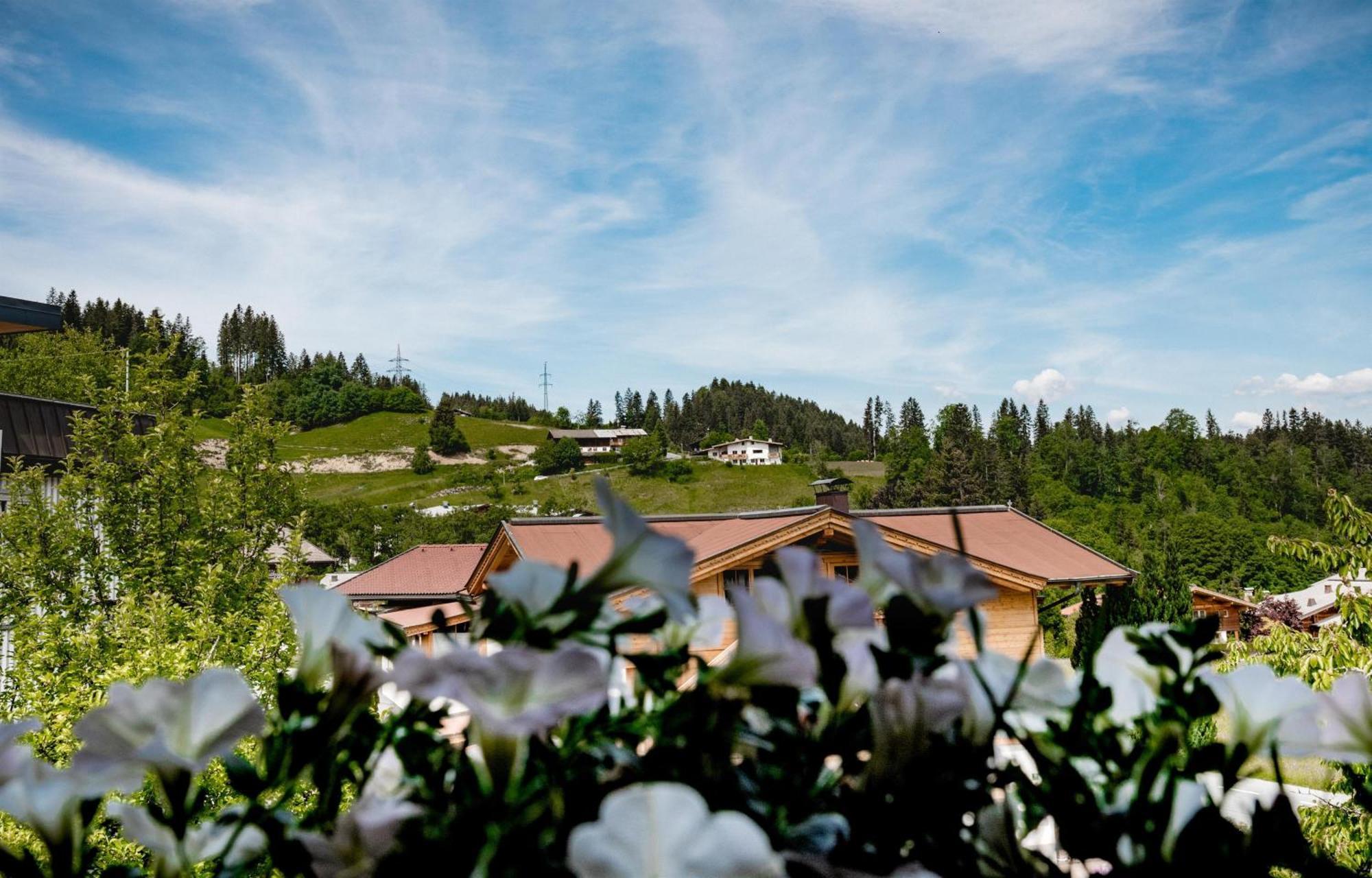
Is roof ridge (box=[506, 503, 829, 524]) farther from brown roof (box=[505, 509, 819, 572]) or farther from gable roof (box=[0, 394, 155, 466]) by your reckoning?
gable roof (box=[0, 394, 155, 466])

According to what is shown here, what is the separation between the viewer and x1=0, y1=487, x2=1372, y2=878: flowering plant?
1.64ft

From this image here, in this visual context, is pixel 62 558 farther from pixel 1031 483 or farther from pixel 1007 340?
pixel 1007 340

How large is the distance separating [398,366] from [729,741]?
136m

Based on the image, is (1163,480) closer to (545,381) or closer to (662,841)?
(662,841)

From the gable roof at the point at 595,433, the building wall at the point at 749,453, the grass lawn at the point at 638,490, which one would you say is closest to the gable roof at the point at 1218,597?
the grass lawn at the point at 638,490

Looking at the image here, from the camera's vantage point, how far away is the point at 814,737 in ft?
1.94

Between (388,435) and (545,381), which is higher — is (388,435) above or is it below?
below

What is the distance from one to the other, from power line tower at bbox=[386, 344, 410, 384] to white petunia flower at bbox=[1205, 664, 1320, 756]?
13388 cm

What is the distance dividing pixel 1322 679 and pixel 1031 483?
74.5m

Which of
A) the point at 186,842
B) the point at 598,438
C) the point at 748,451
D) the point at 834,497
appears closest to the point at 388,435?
the point at 598,438

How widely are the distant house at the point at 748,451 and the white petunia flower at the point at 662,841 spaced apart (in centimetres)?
10407

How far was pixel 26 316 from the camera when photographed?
11547mm

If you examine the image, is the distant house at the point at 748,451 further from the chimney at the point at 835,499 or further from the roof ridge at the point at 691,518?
the chimney at the point at 835,499

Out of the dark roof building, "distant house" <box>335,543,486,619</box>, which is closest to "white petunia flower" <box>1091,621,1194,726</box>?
the dark roof building
